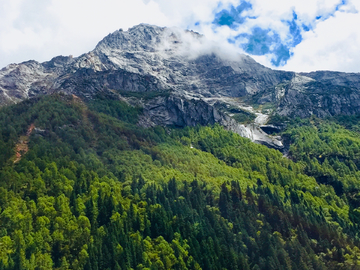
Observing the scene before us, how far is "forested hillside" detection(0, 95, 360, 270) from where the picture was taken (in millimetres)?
97450

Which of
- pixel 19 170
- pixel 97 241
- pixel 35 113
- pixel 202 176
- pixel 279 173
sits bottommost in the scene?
pixel 97 241

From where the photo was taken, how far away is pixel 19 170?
425ft

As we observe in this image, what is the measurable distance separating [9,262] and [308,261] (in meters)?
88.4

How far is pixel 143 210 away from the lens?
120 metres

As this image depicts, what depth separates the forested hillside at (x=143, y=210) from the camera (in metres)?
97.5

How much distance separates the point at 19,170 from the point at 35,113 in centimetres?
6266

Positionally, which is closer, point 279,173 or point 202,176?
point 202,176

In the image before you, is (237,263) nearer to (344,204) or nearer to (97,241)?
(97,241)

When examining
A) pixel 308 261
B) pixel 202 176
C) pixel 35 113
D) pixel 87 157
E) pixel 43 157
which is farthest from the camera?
pixel 35 113

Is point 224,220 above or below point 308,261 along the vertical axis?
above

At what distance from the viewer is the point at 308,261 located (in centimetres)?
10825

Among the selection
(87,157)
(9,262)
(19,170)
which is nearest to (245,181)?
(87,157)

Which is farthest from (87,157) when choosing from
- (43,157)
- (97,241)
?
(97,241)

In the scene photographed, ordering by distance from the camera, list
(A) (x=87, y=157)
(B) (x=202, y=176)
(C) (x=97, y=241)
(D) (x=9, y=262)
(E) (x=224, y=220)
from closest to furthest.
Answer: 1. (D) (x=9, y=262)
2. (C) (x=97, y=241)
3. (E) (x=224, y=220)
4. (A) (x=87, y=157)
5. (B) (x=202, y=176)
